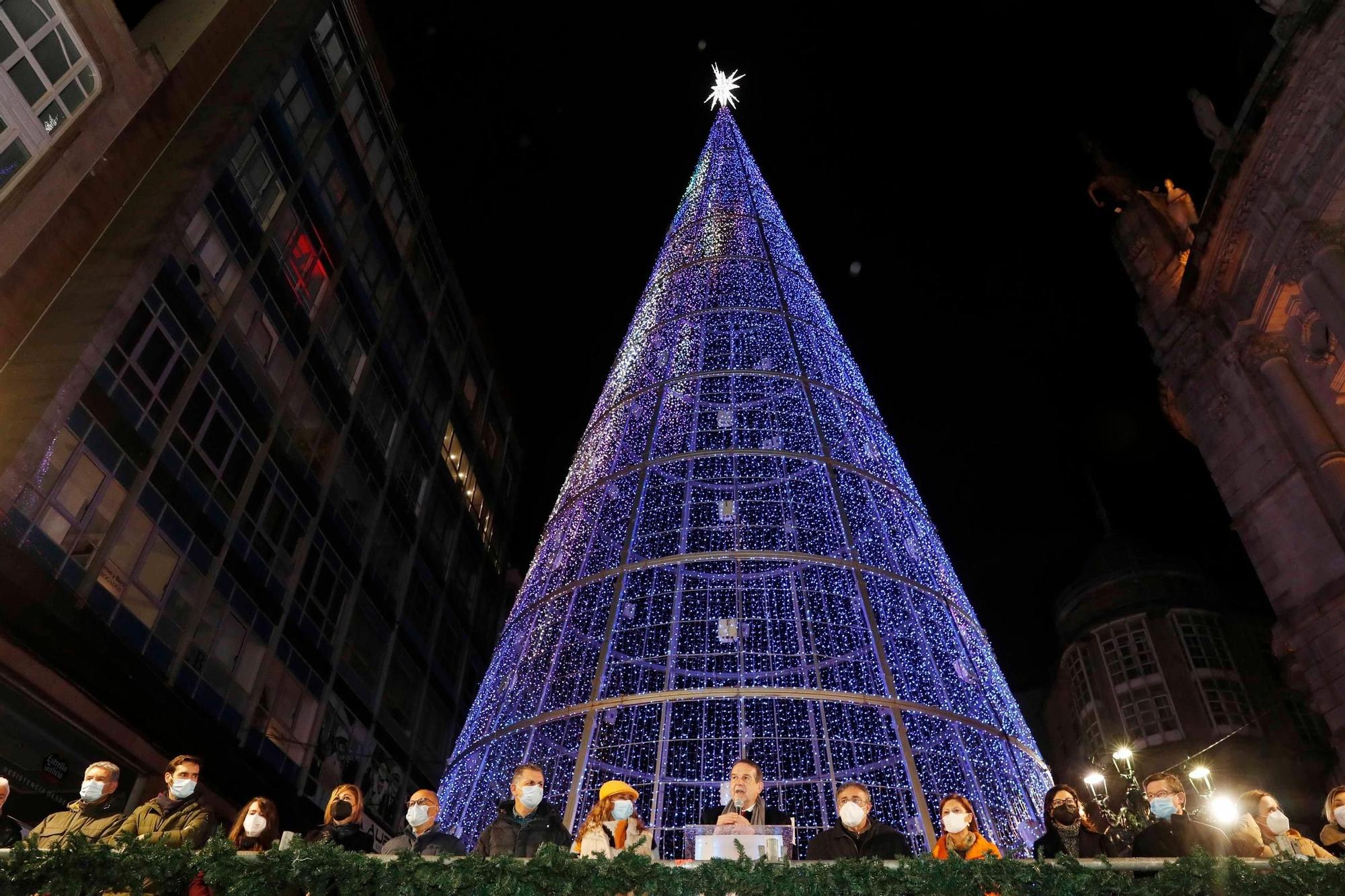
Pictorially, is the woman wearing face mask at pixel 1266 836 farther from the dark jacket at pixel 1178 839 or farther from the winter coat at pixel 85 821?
the winter coat at pixel 85 821

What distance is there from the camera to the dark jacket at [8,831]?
604 centimetres

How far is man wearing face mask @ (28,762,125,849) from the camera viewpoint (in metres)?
5.91

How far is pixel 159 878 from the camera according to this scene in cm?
475

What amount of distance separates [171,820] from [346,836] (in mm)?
1156

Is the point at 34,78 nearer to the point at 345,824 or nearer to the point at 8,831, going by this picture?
the point at 8,831

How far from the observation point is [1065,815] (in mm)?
6051

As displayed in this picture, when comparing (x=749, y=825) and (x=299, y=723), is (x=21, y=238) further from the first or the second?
(x=749, y=825)

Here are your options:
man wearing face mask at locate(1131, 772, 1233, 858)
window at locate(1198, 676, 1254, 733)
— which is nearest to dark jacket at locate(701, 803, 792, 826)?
man wearing face mask at locate(1131, 772, 1233, 858)

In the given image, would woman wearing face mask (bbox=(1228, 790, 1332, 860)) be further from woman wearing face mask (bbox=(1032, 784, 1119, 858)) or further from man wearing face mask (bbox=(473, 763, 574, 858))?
man wearing face mask (bbox=(473, 763, 574, 858))

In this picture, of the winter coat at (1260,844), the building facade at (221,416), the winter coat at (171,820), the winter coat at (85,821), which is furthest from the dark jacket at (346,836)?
the building facade at (221,416)

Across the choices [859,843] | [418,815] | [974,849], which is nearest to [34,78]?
[418,815]

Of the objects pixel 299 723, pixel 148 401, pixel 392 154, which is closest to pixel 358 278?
pixel 392 154

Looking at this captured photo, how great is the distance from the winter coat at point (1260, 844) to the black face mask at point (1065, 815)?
101cm

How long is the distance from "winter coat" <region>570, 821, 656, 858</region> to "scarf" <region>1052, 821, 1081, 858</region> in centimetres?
277
